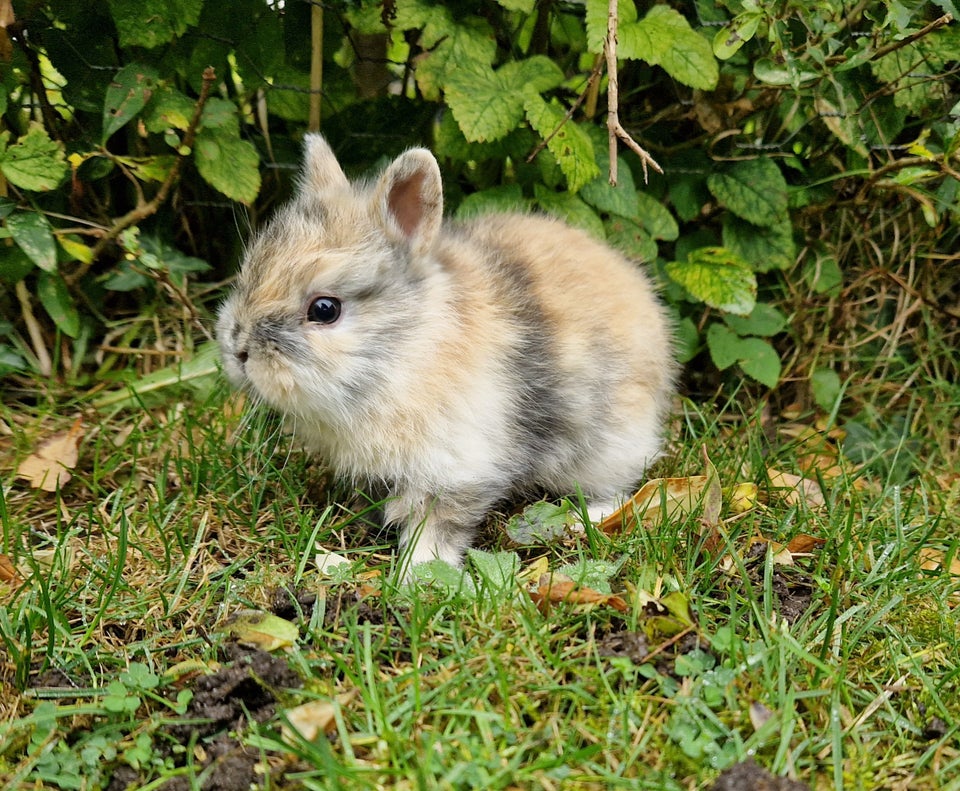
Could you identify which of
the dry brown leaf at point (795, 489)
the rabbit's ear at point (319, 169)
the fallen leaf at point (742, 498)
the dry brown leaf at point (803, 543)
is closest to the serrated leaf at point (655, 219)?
the dry brown leaf at point (795, 489)

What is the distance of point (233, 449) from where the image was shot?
3281mm

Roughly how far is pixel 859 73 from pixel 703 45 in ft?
2.56

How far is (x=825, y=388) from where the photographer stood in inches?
162

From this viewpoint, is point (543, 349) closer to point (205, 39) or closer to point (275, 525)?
point (275, 525)

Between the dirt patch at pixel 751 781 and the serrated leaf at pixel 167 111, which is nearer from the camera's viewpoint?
the dirt patch at pixel 751 781

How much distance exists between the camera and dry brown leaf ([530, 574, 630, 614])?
97.4 inches

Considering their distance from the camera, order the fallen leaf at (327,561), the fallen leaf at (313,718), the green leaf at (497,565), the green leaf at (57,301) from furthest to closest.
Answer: the green leaf at (57,301), the fallen leaf at (327,561), the green leaf at (497,565), the fallen leaf at (313,718)

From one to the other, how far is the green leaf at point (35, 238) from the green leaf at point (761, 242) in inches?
108

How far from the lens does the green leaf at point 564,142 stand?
11.0 ft

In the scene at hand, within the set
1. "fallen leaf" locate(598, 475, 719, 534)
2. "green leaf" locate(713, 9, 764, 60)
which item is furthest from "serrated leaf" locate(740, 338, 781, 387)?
"green leaf" locate(713, 9, 764, 60)

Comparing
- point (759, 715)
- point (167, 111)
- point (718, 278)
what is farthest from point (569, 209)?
point (759, 715)

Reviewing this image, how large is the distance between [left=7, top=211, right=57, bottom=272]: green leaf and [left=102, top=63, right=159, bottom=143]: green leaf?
1.31 feet

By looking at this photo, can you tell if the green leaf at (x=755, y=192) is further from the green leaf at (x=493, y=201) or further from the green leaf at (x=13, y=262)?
the green leaf at (x=13, y=262)

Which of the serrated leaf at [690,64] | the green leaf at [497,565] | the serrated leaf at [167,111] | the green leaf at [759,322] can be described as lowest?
the green leaf at [497,565]
